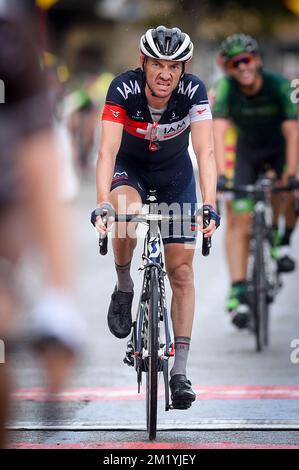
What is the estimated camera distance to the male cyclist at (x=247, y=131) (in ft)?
31.9

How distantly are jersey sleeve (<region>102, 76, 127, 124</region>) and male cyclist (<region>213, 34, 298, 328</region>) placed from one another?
285 centimetres

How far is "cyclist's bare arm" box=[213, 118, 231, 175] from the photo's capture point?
952cm

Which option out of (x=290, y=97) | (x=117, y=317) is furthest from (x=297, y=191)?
(x=117, y=317)

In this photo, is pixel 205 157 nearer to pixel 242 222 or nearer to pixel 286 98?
pixel 286 98

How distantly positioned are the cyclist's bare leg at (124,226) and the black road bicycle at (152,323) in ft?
0.24

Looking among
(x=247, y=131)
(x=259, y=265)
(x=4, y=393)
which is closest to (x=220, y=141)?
(x=259, y=265)

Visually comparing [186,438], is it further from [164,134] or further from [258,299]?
[258,299]

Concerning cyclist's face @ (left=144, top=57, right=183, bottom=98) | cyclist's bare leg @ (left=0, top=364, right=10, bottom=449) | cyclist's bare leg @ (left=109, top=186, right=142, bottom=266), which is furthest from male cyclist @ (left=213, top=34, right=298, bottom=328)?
cyclist's bare leg @ (left=0, top=364, right=10, bottom=449)

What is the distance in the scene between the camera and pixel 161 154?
698 cm

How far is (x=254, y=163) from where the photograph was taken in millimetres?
11211

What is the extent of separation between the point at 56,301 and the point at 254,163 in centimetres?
673

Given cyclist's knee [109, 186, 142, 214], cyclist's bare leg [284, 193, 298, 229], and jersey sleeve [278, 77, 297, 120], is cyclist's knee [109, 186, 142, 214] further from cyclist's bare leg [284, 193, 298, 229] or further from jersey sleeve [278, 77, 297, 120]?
cyclist's bare leg [284, 193, 298, 229]

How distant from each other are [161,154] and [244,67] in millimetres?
2914

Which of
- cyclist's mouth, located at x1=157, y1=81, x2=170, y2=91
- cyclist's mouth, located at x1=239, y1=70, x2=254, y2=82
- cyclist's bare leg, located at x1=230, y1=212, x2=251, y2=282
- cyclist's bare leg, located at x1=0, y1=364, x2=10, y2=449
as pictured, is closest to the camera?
cyclist's bare leg, located at x1=0, y1=364, x2=10, y2=449
